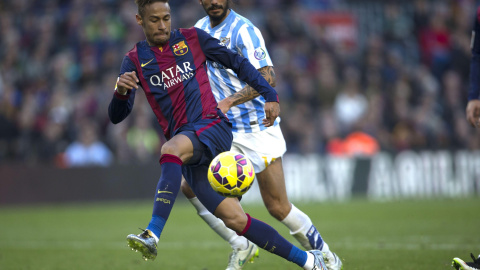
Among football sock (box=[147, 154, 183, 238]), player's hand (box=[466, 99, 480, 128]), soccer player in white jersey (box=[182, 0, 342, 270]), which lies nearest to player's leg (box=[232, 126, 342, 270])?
soccer player in white jersey (box=[182, 0, 342, 270])

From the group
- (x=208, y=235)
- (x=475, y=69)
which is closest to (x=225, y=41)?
(x=475, y=69)

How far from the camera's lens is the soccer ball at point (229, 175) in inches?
186

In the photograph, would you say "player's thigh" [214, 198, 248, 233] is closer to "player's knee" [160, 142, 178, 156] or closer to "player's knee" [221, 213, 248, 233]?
"player's knee" [221, 213, 248, 233]

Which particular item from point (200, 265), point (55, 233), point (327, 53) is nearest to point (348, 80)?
point (327, 53)

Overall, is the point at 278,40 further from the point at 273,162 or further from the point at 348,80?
the point at 273,162

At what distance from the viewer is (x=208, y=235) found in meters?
9.68

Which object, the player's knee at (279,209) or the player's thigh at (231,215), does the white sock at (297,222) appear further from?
the player's thigh at (231,215)

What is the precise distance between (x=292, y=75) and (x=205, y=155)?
11563mm

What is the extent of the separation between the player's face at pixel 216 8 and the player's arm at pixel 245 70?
578 millimetres

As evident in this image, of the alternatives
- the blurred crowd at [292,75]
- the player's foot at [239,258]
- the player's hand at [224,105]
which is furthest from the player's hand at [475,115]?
the blurred crowd at [292,75]

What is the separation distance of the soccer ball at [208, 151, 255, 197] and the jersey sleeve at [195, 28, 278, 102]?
55cm

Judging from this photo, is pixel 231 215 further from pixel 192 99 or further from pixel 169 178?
pixel 192 99

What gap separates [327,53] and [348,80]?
1.29 meters

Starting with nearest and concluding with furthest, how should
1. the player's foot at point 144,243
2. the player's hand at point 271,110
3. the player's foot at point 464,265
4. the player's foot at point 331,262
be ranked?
1. the player's foot at point 144,243
2. the player's hand at point 271,110
3. the player's foot at point 464,265
4. the player's foot at point 331,262
